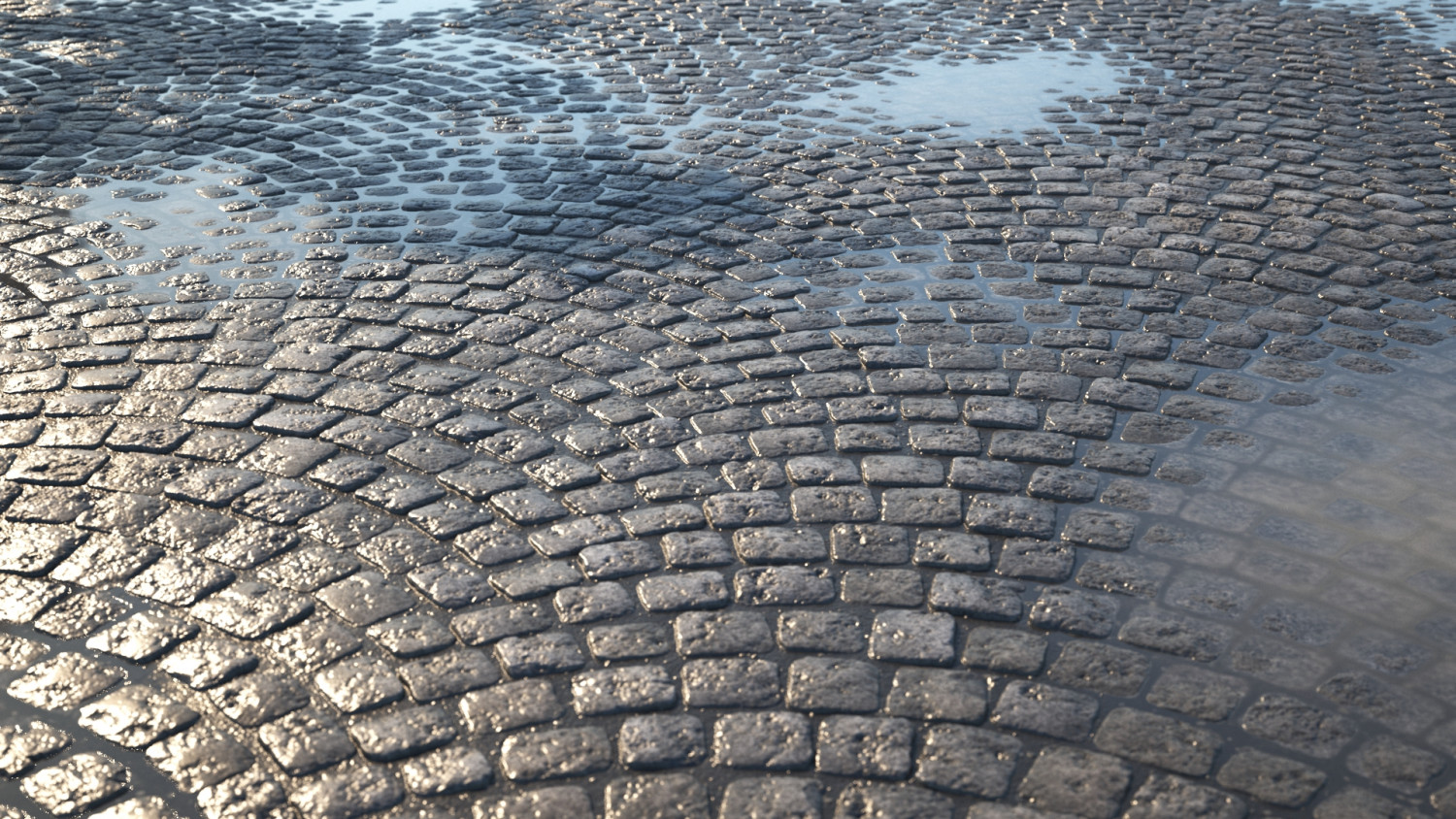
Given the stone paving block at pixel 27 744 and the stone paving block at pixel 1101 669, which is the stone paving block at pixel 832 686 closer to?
the stone paving block at pixel 1101 669

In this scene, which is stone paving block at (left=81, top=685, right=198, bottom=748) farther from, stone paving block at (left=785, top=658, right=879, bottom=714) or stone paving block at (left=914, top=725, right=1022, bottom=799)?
stone paving block at (left=914, top=725, right=1022, bottom=799)

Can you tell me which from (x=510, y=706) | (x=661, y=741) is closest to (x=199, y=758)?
(x=510, y=706)

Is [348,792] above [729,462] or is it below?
above

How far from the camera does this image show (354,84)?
10633mm

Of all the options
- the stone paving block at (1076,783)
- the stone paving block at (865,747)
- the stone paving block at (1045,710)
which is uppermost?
the stone paving block at (865,747)

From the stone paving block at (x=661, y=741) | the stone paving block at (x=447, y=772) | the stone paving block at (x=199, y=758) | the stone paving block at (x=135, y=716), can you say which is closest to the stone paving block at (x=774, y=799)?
the stone paving block at (x=661, y=741)

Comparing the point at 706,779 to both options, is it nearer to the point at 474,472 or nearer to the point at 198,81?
the point at 474,472

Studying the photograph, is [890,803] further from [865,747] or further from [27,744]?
[27,744]

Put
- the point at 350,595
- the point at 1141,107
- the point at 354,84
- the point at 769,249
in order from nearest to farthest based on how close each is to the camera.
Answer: the point at 350,595
the point at 769,249
the point at 1141,107
the point at 354,84

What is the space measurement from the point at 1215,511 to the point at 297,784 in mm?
3480

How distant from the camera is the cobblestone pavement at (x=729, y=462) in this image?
340 centimetres

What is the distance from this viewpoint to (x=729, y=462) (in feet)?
16.0

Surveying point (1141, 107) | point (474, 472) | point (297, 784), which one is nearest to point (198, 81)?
point (474, 472)

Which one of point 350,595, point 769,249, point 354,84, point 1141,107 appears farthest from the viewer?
point 354,84
